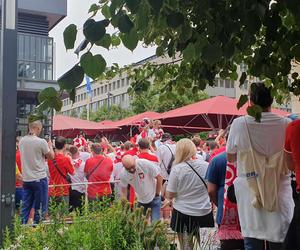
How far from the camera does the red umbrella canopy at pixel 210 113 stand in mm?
13496

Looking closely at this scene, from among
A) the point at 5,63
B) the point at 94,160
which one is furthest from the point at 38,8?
the point at 5,63

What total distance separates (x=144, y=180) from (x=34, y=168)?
178cm

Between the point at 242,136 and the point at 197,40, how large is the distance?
4.92 feet

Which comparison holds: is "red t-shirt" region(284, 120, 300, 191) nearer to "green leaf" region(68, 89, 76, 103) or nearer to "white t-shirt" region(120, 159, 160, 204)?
"green leaf" region(68, 89, 76, 103)

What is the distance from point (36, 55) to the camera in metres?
20.8

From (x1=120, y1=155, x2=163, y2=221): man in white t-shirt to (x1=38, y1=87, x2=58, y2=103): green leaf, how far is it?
5185 mm

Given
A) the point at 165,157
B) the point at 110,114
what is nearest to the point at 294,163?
the point at 165,157

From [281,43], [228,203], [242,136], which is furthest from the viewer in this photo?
[228,203]

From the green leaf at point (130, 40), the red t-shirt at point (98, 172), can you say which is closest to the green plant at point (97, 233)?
the green leaf at point (130, 40)

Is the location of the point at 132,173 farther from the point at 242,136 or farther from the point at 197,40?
the point at 197,40

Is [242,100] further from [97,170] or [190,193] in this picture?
[97,170]

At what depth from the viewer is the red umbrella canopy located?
13.5 m

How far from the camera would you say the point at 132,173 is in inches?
A: 275

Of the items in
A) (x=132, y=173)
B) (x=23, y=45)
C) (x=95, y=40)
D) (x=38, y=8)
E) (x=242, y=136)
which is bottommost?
(x=132, y=173)
